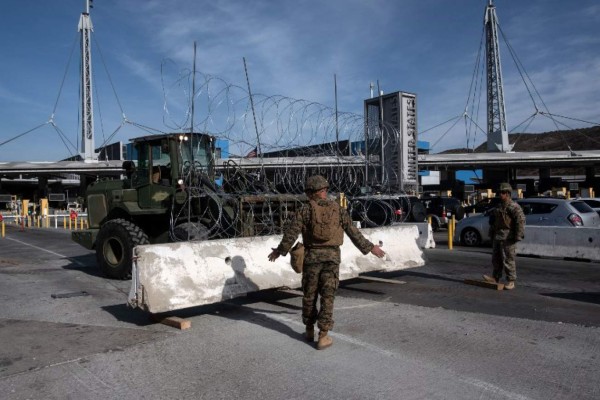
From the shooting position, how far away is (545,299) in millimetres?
7441

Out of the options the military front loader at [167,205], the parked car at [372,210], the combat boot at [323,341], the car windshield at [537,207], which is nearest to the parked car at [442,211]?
the car windshield at [537,207]

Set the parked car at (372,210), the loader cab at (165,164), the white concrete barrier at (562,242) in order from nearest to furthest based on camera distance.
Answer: the parked car at (372,210)
the loader cab at (165,164)
the white concrete barrier at (562,242)

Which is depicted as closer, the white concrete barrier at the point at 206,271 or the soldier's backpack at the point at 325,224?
the soldier's backpack at the point at 325,224

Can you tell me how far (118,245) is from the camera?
9602 millimetres

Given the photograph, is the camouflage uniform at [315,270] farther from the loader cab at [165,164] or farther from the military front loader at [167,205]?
the loader cab at [165,164]

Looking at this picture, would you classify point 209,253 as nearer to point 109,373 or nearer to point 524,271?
point 109,373

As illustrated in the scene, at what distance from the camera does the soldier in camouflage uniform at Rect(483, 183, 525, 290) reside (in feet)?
26.0

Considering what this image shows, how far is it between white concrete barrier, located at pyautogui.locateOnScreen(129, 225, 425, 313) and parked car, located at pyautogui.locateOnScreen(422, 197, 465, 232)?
1462 centimetres

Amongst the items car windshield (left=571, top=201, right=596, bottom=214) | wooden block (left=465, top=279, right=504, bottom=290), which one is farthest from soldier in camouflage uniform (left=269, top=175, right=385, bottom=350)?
car windshield (left=571, top=201, right=596, bottom=214)

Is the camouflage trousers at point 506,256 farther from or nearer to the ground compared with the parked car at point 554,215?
nearer to the ground

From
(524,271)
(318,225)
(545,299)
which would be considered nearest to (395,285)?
(545,299)

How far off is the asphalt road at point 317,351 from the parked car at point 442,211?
43.4 feet

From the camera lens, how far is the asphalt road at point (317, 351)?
407 cm

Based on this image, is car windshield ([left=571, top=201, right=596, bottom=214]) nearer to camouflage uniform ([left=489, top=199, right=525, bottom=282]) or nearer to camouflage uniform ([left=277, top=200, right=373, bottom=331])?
camouflage uniform ([left=489, top=199, right=525, bottom=282])
